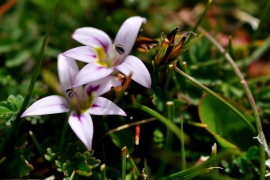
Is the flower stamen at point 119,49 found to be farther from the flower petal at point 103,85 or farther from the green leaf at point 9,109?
the green leaf at point 9,109

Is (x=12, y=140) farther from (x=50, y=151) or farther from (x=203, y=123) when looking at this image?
(x=203, y=123)

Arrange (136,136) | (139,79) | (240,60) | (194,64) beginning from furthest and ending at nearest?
1. (240,60)
2. (194,64)
3. (136,136)
4. (139,79)

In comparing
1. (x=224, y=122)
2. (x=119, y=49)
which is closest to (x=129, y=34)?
(x=119, y=49)

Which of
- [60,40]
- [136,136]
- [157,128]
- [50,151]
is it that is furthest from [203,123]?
[60,40]

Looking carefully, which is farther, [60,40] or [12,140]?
[60,40]

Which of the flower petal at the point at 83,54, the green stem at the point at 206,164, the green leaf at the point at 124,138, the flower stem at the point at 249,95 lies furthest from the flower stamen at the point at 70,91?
the flower stem at the point at 249,95

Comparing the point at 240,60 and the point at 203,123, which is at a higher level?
the point at 240,60
